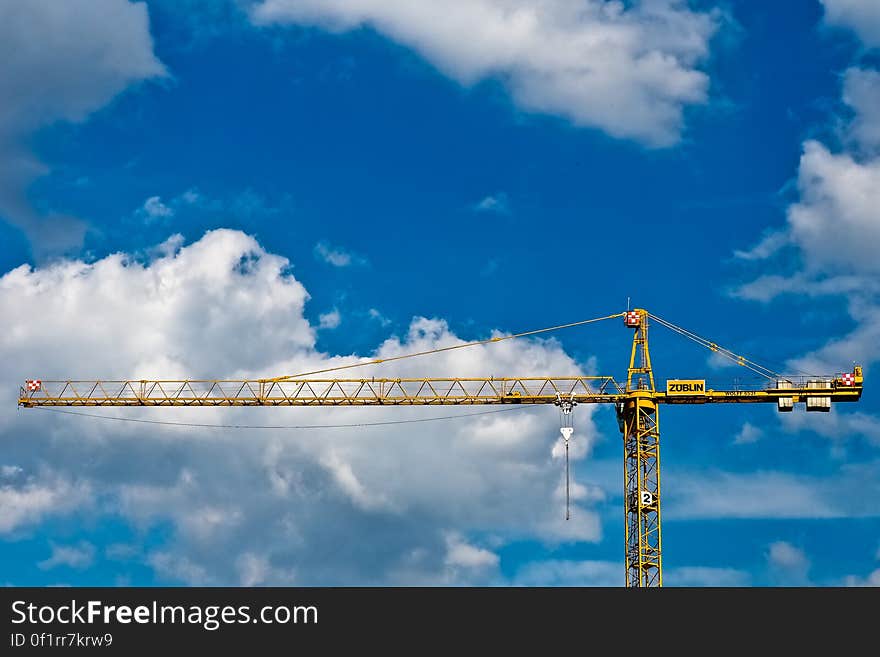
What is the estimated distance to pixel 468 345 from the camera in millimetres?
191500

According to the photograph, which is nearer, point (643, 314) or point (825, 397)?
point (825, 397)
